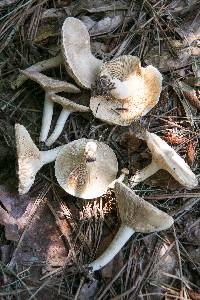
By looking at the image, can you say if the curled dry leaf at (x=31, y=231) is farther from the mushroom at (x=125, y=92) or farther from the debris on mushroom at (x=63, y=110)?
the mushroom at (x=125, y=92)

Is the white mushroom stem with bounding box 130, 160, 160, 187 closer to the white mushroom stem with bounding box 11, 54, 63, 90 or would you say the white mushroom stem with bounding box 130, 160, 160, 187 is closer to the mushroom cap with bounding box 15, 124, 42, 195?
the mushroom cap with bounding box 15, 124, 42, 195

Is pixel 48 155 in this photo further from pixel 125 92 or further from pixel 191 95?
pixel 191 95

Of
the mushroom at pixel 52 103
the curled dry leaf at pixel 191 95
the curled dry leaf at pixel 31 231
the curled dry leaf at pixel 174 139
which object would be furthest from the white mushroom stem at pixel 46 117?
the curled dry leaf at pixel 191 95

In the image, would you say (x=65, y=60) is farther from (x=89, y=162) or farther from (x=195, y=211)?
(x=195, y=211)

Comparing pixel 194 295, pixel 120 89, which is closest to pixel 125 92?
pixel 120 89

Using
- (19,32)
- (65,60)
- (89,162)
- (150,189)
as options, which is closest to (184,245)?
(150,189)
